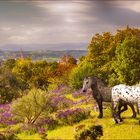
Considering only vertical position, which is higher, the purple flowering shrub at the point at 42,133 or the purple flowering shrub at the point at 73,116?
→ the purple flowering shrub at the point at 73,116

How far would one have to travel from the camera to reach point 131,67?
47594 millimetres

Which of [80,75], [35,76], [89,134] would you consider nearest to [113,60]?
[80,75]

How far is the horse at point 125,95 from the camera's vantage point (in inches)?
867

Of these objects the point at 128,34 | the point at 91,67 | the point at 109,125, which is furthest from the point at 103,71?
the point at 109,125

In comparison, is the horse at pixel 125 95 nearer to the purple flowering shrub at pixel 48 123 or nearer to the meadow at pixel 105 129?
the meadow at pixel 105 129

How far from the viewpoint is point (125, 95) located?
22.6m

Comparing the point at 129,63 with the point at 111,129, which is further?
the point at 129,63

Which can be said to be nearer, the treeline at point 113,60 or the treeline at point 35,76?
the treeline at point 113,60

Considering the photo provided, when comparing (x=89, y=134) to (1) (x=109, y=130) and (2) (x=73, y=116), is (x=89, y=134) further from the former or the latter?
(2) (x=73, y=116)

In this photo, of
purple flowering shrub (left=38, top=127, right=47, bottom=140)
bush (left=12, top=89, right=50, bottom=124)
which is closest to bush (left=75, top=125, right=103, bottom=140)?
purple flowering shrub (left=38, top=127, right=47, bottom=140)

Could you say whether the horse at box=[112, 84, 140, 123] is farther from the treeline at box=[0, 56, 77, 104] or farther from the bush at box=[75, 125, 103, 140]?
the treeline at box=[0, 56, 77, 104]

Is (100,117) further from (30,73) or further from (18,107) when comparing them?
(30,73)

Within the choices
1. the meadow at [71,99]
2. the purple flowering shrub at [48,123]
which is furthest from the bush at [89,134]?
the purple flowering shrub at [48,123]

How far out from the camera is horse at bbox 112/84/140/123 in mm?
22016
